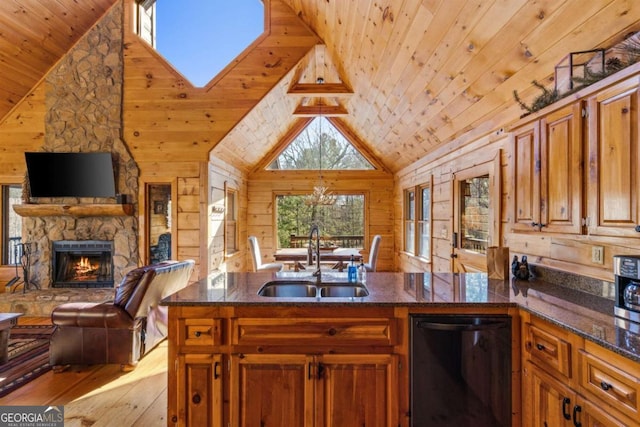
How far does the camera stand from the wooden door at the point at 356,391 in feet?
6.20

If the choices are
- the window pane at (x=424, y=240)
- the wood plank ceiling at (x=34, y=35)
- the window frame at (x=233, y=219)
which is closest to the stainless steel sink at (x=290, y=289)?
the window pane at (x=424, y=240)

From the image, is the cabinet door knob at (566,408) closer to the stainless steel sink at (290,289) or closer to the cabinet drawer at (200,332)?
the stainless steel sink at (290,289)

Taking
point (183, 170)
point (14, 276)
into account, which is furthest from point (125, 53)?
point (14, 276)

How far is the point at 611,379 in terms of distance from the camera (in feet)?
4.29

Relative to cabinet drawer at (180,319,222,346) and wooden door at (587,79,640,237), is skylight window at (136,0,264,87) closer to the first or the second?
cabinet drawer at (180,319,222,346)

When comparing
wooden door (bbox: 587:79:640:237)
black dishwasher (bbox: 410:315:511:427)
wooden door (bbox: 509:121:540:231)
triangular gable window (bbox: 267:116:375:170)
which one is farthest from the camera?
triangular gable window (bbox: 267:116:375:170)

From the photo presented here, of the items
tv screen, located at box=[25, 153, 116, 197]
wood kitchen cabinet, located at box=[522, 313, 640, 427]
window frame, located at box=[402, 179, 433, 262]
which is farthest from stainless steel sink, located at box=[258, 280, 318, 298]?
tv screen, located at box=[25, 153, 116, 197]

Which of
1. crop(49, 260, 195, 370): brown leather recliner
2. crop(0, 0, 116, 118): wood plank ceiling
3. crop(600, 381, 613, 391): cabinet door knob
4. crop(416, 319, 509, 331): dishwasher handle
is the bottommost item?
crop(49, 260, 195, 370): brown leather recliner

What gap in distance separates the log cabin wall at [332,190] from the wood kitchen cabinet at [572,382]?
5617mm

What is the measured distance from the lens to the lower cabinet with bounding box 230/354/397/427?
1892 millimetres

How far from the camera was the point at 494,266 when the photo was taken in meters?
2.60

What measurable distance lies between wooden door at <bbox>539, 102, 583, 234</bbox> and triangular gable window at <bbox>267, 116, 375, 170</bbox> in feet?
17.9

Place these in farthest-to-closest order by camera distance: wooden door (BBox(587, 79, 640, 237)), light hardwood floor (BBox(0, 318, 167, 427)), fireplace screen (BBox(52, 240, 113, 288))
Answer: fireplace screen (BBox(52, 240, 113, 288)) → light hardwood floor (BBox(0, 318, 167, 427)) → wooden door (BBox(587, 79, 640, 237))

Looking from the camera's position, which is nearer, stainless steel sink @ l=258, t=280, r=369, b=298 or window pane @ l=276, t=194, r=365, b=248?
stainless steel sink @ l=258, t=280, r=369, b=298
